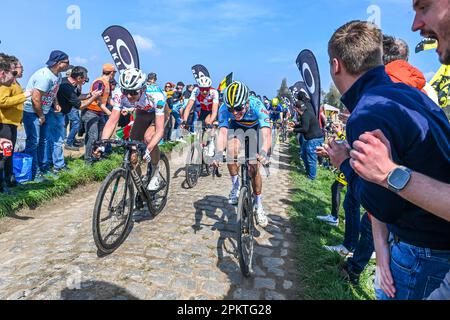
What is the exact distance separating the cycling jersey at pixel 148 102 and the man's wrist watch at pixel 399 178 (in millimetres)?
4395

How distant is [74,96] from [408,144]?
7.99 m

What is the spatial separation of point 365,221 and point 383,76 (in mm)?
2163

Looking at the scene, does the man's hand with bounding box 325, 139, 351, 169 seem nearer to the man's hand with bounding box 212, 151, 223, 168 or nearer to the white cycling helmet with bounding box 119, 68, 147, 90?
the man's hand with bounding box 212, 151, 223, 168

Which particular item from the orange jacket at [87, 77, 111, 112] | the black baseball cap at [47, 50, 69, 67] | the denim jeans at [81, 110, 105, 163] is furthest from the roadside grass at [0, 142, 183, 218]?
the black baseball cap at [47, 50, 69, 67]

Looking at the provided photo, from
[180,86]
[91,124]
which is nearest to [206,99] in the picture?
[91,124]

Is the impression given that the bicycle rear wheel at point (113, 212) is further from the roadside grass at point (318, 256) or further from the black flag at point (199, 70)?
the black flag at point (199, 70)

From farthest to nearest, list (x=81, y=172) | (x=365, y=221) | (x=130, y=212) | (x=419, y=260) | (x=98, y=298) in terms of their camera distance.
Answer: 1. (x=81, y=172)
2. (x=130, y=212)
3. (x=365, y=221)
4. (x=98, y=298)
5. (x=419, y=260)

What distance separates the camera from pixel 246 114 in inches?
216

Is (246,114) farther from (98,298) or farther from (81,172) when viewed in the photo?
(81,172)

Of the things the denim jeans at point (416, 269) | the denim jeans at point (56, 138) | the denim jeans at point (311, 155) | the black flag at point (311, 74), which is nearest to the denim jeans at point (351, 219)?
the black flag at point (311, 74)

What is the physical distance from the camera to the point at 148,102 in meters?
5.57

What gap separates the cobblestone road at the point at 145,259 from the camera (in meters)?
3.53

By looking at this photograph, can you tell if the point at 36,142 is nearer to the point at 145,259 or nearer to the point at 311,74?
the point at 145,259
